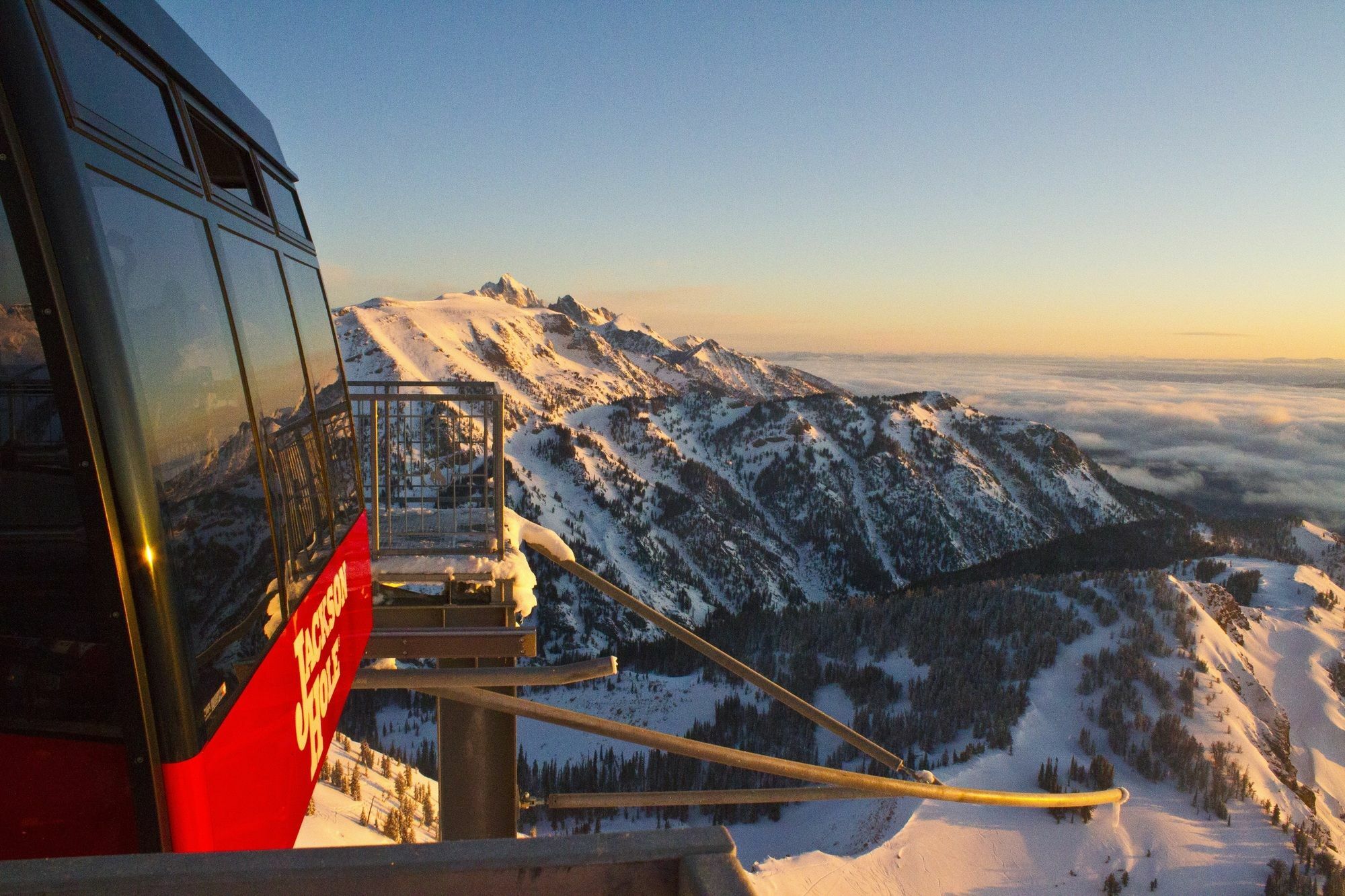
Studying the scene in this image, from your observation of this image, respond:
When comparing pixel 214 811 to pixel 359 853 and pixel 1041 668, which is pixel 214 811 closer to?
pixel 359 853

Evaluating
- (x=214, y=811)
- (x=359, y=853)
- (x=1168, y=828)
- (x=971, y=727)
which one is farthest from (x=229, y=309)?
(x=971, y=727)

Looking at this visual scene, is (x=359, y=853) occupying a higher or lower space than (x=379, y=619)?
higher

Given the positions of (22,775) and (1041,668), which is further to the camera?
(1041,668)

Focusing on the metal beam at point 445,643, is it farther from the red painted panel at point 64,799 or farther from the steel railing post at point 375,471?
the red painted panel at point 64,799

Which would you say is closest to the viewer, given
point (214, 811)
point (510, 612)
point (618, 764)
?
point (214, 811)

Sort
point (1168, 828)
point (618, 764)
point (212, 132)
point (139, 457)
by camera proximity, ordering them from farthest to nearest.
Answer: point (618, 764) → point (1168, 828) → point (212, 132) → point (139, 457)

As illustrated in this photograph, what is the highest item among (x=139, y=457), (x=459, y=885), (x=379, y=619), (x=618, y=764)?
(x=139, y=457)

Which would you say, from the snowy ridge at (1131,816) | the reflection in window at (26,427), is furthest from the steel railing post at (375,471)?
the snowy ridge at (1131,816)

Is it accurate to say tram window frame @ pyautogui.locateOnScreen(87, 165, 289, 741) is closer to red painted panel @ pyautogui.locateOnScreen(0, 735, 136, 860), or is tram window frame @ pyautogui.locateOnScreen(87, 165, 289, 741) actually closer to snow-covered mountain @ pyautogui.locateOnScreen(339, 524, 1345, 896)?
red painted panel @ pyautogui.locateOnScreen(0, 735, 136, 860)
